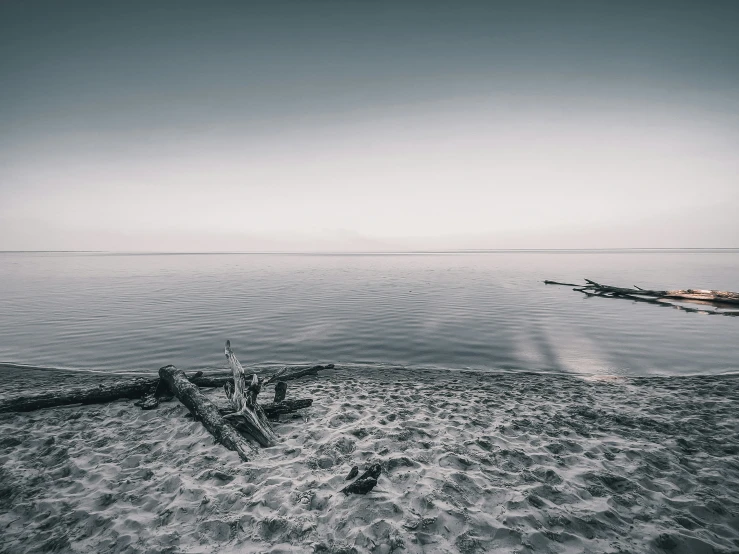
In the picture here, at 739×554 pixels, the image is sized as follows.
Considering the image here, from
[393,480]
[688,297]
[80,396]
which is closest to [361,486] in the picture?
[393,480]

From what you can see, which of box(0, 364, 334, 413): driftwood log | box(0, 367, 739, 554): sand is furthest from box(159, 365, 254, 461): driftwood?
box(0, 364, 334, 413): driftwood log

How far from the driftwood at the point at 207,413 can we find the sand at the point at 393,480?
281 mm

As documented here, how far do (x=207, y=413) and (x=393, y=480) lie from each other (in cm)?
476

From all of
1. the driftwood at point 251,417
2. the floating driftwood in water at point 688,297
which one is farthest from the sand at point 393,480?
the floating driftwood in water at point 688,297

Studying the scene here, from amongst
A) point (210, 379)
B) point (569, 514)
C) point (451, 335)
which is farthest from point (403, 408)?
point (451, 335)

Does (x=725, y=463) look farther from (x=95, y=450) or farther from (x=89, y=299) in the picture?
(x=89, y=299)

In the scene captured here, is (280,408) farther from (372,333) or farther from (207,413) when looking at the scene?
(372,333)

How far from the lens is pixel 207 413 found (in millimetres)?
7652

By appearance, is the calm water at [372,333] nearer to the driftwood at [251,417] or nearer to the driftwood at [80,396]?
the driftwood at [80,396]

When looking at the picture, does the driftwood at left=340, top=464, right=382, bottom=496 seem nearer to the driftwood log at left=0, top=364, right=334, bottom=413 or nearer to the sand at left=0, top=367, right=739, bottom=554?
the sand at left=0, top=367, right=739, bottom=554

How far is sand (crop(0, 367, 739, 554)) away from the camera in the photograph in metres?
4.68

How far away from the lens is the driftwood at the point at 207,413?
22.2 ft

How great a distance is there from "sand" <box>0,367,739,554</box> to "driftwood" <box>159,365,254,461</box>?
0.28 metres

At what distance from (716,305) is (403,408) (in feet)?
110
